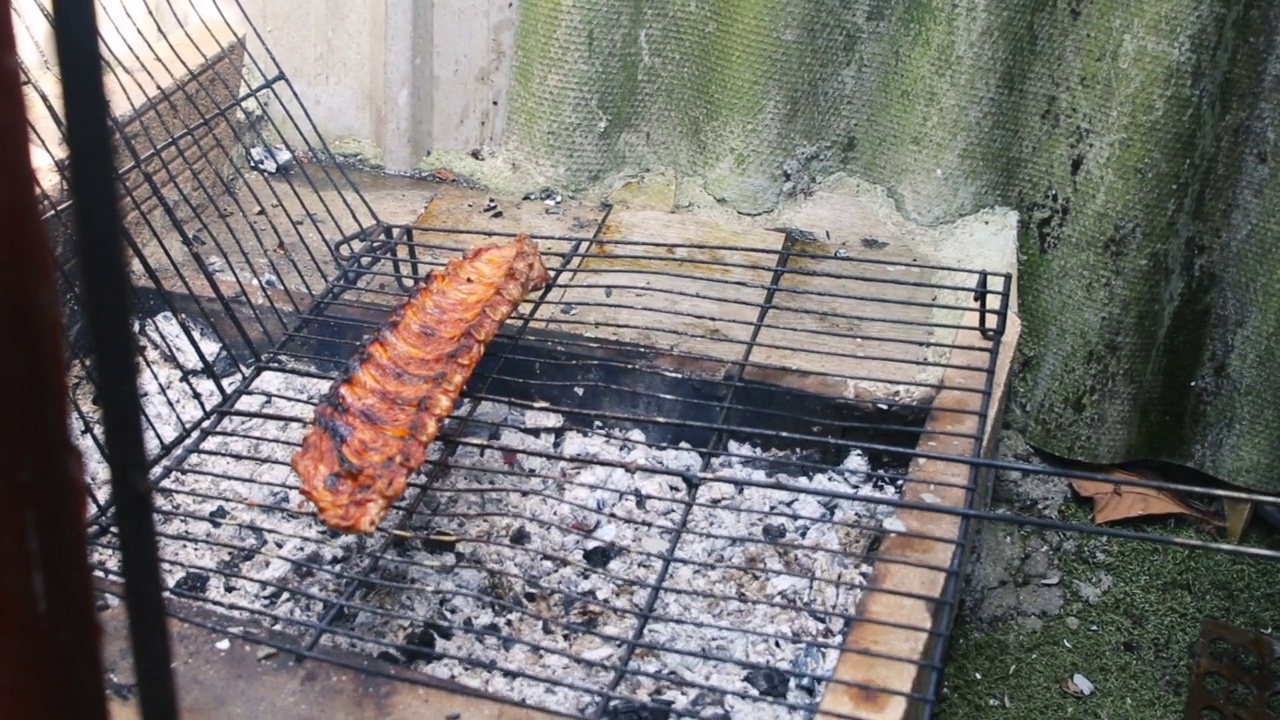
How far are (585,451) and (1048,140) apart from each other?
72.0 inches

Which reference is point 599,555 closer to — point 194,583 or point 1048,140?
point 194,583

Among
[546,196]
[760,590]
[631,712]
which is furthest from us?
[546,196]

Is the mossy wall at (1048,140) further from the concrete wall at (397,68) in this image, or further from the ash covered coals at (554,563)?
the ash covered coals at (554,563)

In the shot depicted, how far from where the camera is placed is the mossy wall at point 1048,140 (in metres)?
3.47

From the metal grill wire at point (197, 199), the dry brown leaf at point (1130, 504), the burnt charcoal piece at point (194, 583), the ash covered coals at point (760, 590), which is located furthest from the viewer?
the dry brown leaf at point (1130, 504)

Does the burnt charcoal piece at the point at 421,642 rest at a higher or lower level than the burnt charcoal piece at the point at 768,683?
higher

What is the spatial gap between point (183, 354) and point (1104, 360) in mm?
2958

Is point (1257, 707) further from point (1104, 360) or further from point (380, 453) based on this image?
point (380, 453)

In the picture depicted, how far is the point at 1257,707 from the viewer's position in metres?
3.13

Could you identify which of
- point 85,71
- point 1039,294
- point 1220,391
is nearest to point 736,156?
point 1039,294

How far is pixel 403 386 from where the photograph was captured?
269 centimetres

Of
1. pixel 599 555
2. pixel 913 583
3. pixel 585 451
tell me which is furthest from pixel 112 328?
pixel 585 451

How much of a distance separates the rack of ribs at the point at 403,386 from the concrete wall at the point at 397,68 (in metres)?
1.33

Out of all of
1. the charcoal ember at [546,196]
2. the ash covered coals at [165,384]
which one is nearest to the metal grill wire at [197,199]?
→ the ash covered coals at [165,384]
